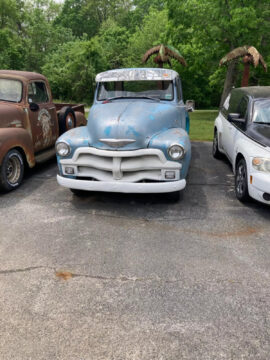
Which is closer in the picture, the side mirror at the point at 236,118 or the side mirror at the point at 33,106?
the side mirror at the point at 236,118

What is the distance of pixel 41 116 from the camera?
679cm

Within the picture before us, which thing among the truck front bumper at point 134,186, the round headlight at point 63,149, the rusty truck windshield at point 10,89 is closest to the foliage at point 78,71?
the rusty truck windshield at point 10,89

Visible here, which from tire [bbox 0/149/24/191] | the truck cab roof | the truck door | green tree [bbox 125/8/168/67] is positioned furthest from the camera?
green tree [bbox 125/8/168/67]

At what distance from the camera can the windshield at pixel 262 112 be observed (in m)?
5.43

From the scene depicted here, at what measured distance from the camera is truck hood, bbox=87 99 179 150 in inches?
181

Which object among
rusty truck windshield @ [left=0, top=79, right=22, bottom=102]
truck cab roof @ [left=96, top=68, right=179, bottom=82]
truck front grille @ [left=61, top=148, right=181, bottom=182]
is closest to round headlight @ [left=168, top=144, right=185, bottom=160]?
truck front grille @ [left=61, top=148, right=181, bottom=182]

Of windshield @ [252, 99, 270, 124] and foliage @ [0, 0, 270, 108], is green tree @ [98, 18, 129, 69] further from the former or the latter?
windshield @ [252, 99, 270, 124]

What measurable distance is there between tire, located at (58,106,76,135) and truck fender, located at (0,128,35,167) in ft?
5.73

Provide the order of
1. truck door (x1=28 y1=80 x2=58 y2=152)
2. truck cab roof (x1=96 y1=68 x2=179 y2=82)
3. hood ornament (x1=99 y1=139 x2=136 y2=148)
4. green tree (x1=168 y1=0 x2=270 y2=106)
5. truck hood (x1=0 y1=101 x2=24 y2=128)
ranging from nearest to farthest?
hood ornament (x1=99 y1=139 x2=136 y2=148), truck hood (x1=0 y1=101 x2=24 y2=128), truck cab roof (x1=96 y1=68 x2=179 y2=82), truck door (x1=28 y1=80 x2=58 y2=152), green tree (x1=168 y1=0 x2=270 y2=106)

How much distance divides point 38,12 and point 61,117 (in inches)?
1381

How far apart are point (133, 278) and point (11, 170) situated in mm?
3588

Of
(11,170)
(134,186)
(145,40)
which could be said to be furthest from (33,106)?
(145,40)

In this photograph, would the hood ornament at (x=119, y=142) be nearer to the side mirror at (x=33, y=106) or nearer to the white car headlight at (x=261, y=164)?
the white car headlight at (x=261, y=164)

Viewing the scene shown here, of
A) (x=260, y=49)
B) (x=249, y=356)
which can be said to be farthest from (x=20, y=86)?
(x=260, y=49)
